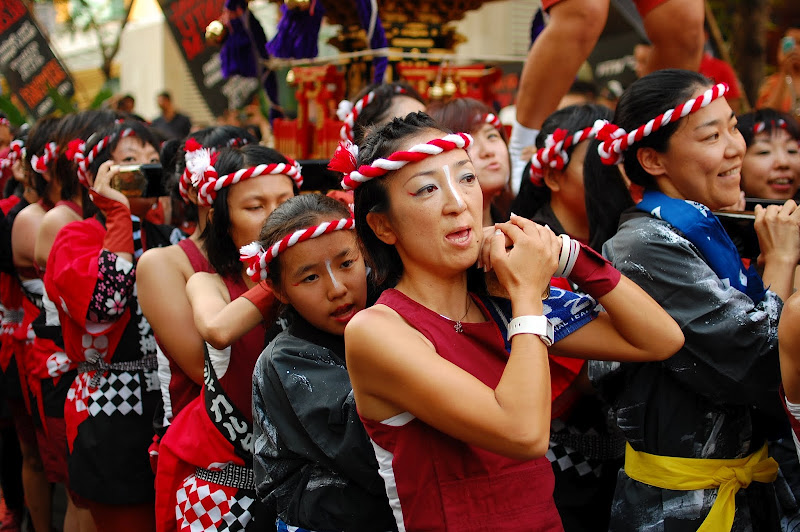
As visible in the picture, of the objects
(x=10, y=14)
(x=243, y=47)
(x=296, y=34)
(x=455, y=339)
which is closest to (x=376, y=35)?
(x=296, y=34)

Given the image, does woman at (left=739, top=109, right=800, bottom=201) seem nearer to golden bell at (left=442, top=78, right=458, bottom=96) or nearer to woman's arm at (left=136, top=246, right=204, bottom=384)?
golden bell at (left=442, top=78, right=458, bottom=96)

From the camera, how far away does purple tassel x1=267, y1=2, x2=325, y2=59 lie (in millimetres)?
4270

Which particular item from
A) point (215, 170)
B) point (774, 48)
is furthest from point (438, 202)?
point (774, 48)

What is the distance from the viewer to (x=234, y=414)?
8.73 feet

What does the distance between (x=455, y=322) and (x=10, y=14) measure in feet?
27.6

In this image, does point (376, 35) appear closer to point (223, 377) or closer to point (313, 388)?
point (223, 377)

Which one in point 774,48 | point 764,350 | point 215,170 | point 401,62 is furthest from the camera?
point 774,48

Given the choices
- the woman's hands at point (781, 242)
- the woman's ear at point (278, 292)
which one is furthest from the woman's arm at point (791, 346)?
the woman's ear at point (278, 292)

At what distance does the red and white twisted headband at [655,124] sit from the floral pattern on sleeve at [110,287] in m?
1.99

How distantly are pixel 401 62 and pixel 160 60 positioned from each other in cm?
1493

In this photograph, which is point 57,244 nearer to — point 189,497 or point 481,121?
point 189,497

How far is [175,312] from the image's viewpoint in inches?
117

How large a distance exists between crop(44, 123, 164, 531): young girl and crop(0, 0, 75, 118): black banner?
5.95 metres

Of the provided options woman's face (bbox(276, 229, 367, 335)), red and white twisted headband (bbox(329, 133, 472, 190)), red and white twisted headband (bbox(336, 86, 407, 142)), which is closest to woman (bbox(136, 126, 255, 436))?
woman's face (bbox(276, 229, 367, 335))
